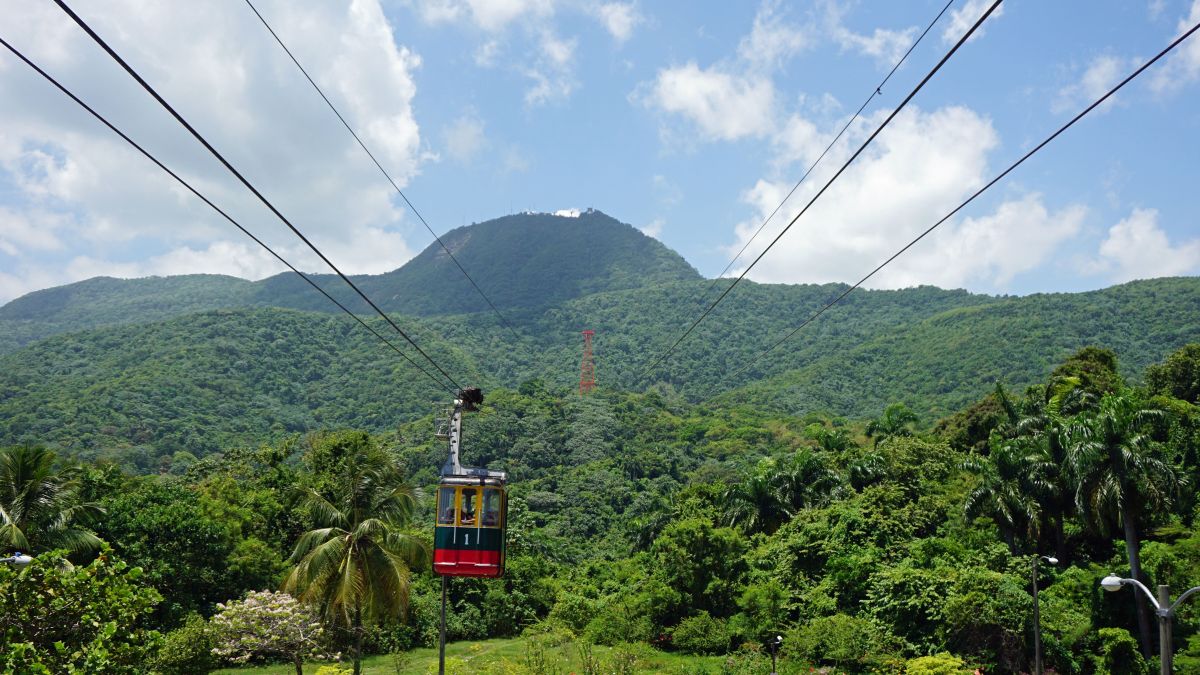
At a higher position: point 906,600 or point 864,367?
point 864,367

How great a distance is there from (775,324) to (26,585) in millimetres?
182674

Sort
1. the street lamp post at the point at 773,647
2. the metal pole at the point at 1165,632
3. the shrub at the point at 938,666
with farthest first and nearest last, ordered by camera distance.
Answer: the street lamp post at the point at 773,647, the shrub at the point at 938,666, the metal pole at the point at 1165,632

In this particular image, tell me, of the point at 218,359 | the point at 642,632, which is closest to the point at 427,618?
the point at 642,632

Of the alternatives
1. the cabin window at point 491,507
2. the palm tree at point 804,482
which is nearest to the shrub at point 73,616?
the cabin window at point 491,507

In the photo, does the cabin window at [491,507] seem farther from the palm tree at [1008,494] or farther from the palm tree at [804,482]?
the palm tree at [804,482]

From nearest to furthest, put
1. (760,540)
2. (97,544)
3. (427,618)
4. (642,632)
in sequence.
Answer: (97,544)
(642,632)
(427,618)
(760,540)

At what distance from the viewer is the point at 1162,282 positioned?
135m

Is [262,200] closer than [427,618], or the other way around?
[262,200]

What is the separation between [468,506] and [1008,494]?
2339 centimetres

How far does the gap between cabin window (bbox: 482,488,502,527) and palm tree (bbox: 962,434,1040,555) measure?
2228 centimetres

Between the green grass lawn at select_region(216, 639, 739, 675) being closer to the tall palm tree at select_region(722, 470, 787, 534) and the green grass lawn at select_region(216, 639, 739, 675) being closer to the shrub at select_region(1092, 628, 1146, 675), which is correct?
the shrub at select_region(1092, 628, 1146, 675)

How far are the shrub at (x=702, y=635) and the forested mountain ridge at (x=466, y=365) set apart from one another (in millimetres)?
69910

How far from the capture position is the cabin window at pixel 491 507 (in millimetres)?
22109

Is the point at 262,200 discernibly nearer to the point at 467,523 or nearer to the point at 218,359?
the point at 467,523
